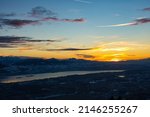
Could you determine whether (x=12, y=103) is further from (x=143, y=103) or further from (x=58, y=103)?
(x=143, y=103)

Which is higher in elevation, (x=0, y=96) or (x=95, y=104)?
(x=95, y=104)

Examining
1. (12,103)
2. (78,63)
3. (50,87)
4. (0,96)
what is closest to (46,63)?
(78,63)

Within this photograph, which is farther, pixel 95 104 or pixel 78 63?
pixel 78 63

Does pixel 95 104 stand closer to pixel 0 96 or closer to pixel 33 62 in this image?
pixel 0 96

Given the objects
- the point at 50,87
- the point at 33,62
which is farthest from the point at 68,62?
the point at 50,87

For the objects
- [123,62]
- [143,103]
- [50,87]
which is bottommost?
[123,62]

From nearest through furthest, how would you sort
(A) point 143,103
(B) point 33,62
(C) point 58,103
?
(C) point 58,103, (A) point 143,103, (B) point 33,62

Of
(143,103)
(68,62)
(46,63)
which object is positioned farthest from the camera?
(68,62)

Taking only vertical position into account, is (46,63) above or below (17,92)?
below

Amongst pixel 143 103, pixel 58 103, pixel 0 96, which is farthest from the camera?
pixel 0 96
